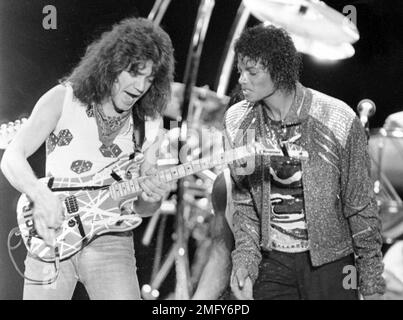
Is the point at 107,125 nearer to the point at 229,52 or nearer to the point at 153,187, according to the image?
the point at 153,187

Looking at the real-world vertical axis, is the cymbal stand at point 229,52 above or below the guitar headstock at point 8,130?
above

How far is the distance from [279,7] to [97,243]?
1.14m

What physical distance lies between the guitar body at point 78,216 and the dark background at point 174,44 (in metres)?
0.15

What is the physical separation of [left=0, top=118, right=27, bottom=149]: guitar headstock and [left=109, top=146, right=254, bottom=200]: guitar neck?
20.7 inches

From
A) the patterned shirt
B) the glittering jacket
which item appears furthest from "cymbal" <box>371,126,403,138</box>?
the patterned shirt

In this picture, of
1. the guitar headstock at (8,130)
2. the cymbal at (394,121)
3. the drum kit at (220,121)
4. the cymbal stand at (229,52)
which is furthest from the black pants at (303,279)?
the guitar headstock at (8,130)

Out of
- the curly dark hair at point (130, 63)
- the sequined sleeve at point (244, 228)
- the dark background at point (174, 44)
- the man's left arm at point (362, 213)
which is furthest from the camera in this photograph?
the dark background at point (174, 44)

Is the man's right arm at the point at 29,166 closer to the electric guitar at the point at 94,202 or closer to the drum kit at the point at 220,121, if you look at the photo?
the electric guitar at the point at 94,202

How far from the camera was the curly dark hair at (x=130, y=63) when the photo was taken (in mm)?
2221

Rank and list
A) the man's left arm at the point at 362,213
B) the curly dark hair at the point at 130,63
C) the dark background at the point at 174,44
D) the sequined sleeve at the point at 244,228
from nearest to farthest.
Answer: the man's left arm at the point at 362,213 < the sequined sleeve at the point at 244,228 < the curly dark hair at the point at 130,63 < the dark background at the point at 174,44

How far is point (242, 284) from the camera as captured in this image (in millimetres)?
2064

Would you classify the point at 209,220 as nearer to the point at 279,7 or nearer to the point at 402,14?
the point at 279,7

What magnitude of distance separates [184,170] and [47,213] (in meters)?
0.55
